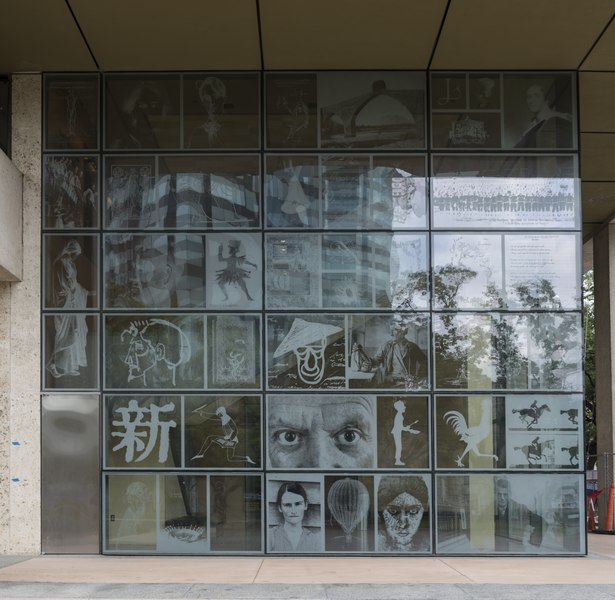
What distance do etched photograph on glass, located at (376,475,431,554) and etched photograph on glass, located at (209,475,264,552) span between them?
161cm

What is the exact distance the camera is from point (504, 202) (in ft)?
37.1

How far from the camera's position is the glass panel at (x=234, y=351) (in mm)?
11047

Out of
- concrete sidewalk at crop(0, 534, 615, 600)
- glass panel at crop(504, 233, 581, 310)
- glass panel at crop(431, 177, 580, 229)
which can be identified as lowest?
concrete sidewalk at crop(0, 534, 615, 600)

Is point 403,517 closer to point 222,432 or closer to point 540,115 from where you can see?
point 222,432

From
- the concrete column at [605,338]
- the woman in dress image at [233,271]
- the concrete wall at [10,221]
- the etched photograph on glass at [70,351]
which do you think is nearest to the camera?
the concrete wall at [10,221]

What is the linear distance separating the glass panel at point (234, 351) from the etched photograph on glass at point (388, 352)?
50.5 inches

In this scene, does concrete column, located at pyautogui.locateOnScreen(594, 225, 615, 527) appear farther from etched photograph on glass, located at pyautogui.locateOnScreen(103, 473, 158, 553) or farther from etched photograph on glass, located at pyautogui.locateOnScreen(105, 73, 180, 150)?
etched photograph on glass, located at pyautogui.locateOnScreen(103, 473, 158, 553)

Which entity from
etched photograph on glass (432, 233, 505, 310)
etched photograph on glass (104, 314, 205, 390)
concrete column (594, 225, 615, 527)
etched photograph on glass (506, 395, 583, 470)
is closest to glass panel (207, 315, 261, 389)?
etched photograph on glass (104, 314, 205, 390)

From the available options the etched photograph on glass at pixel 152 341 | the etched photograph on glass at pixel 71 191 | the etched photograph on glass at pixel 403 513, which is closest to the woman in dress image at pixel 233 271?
the etched photograph on glass at pixel 152 341

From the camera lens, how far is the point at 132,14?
33.0 ft

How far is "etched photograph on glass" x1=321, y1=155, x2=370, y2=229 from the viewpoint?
11273mm

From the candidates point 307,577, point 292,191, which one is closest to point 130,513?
point 307,577

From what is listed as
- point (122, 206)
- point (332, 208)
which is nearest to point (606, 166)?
point (332, 208)

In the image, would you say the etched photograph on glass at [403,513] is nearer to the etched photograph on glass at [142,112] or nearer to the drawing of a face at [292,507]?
the drawing of a face at [292,507]
